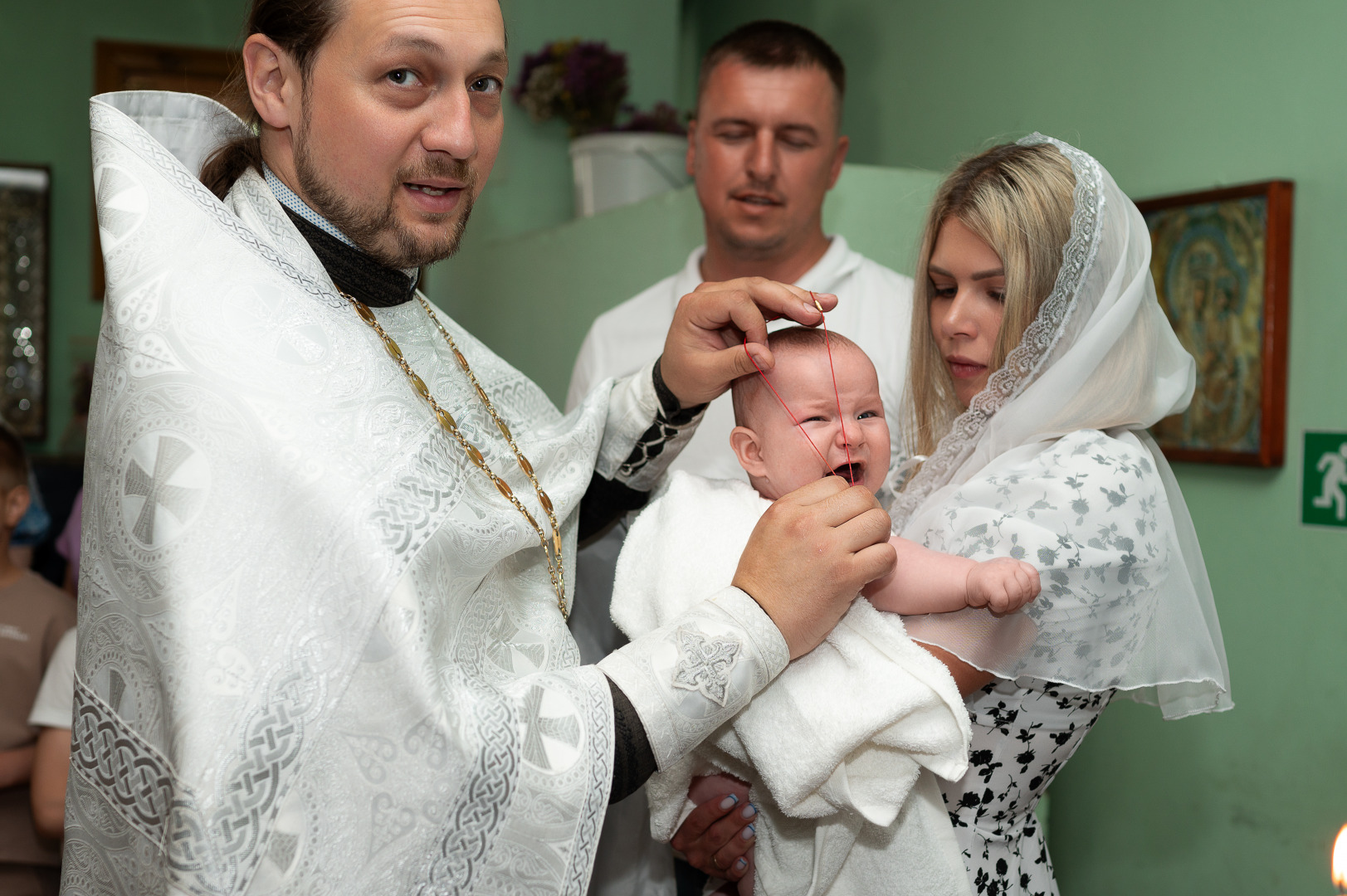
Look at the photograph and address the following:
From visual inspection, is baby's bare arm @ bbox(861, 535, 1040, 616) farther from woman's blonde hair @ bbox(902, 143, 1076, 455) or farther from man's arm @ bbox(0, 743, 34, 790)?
man's arm @ bbox(0, 743, 34, 790)

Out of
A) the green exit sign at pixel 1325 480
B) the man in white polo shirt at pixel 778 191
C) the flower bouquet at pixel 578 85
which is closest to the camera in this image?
the green exit sign at pixel 1325 480

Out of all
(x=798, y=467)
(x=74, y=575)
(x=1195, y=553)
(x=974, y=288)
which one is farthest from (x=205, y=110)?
(x=74, y=575)

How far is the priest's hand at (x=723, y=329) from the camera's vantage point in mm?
1512

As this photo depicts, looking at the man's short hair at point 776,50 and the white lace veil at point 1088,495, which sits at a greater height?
the man's short hair at point 776,50

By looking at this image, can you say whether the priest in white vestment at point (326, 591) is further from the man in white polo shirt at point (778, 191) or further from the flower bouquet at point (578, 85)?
the flower bouquet at point (578, 85)

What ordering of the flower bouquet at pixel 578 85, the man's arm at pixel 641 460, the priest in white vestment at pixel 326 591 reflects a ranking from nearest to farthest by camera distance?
the priest in white vestment at pixel 326 591
the man's arm at pixel 641 460
the flower bouquet at pixel 578 85

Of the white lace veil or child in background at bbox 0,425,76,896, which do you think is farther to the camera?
child in background at bbox 0,425,76,896

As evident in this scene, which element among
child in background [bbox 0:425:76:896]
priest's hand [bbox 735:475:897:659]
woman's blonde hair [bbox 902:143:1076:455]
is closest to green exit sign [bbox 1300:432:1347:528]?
woman's blonde hair [bbox 902:143:1076:455]

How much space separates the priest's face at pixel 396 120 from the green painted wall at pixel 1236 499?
171cm

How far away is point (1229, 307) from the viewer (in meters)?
2.47

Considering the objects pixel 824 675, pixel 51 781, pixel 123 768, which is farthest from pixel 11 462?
pixel 824 675

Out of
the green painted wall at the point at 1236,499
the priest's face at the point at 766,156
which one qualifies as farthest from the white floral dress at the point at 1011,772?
the priest's face at the point at 766,156

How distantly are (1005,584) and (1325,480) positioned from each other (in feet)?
4.67

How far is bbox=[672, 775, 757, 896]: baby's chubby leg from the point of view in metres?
1.50
